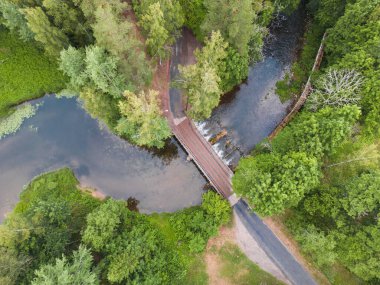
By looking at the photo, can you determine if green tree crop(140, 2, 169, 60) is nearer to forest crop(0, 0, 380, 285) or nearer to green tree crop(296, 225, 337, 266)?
forest crop(0, 0, 380, 285)

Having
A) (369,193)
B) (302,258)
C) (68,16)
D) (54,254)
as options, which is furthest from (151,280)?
(68,16)

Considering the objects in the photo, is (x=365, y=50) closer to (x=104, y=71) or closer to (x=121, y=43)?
(x=121, y=43)

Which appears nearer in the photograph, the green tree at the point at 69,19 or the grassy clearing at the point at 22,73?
the green tree at the point at 69,19

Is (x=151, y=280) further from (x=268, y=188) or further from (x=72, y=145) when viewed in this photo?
(x=72, y=145)

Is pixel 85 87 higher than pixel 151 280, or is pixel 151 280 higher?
pixel 85 87

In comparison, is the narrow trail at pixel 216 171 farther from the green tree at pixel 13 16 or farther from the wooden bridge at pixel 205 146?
the green tree at pixel 13 16

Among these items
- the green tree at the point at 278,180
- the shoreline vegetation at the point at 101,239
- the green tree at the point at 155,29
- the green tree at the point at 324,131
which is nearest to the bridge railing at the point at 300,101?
the green tree at the point at 324,131

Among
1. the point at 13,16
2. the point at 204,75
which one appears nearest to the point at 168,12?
the point at 204,75
